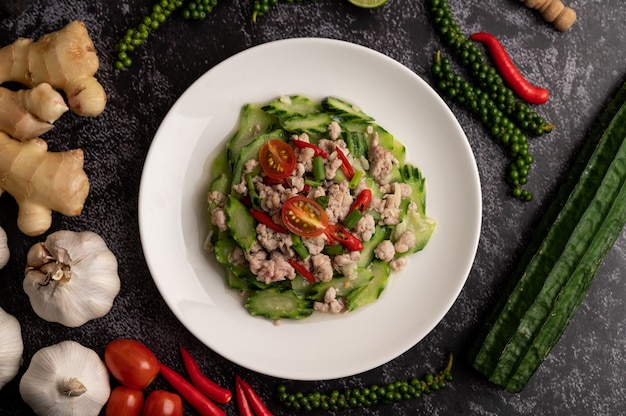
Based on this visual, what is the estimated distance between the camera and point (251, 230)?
388 cm

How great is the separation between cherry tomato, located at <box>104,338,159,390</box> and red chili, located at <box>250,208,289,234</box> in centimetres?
107

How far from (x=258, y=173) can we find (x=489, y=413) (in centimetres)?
213

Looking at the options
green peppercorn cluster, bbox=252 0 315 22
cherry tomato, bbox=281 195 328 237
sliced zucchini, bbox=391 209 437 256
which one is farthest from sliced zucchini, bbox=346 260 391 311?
green peppercorn cluster, bbox=252 0 315 22

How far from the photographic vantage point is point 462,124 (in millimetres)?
4336

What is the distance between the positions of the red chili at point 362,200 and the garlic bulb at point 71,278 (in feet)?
4.76

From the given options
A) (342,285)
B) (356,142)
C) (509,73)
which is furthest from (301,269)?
(509,73)

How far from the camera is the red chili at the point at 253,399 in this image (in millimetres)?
4207

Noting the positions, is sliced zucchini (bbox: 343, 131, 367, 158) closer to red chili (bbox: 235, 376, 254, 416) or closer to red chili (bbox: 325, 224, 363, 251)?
red chili (bbox: 325, 224, 363, 251)

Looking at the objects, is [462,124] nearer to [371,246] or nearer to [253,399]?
[371,246]

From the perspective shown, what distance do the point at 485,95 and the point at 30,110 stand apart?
8.74 ft

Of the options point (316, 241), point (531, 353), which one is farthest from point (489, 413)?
point (316, 241)

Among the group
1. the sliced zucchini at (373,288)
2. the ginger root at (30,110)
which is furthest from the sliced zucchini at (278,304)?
the ginger root at (30,110)

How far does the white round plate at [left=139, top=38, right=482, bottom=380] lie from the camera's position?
3900mm

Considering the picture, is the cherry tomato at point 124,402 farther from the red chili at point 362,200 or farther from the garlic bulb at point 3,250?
the red chili at point 362,200
